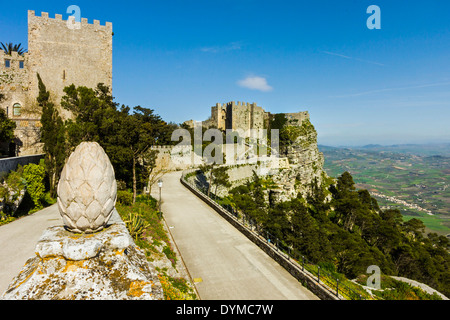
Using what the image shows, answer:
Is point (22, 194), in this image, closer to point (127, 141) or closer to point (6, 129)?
point (127, 141)

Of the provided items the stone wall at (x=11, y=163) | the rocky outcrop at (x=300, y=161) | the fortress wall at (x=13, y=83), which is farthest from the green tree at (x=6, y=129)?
the rocky outcrop at (x=300, y=161)

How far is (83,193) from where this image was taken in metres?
2.90

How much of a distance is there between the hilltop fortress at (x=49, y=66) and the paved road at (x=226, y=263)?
47.4ft

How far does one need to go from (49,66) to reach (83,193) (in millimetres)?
24222

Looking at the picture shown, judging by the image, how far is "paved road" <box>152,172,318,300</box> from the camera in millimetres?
8086

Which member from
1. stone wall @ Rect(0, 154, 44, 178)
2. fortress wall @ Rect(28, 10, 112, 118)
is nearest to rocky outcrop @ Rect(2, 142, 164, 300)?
stone wall @ Rect(0, 154, 44, 178)

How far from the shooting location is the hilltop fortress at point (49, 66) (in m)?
20.6

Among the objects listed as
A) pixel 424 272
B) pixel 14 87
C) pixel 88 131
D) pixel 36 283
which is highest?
pixel 14 87

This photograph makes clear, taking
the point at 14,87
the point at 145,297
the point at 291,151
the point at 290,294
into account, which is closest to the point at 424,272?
the point at 291,151
